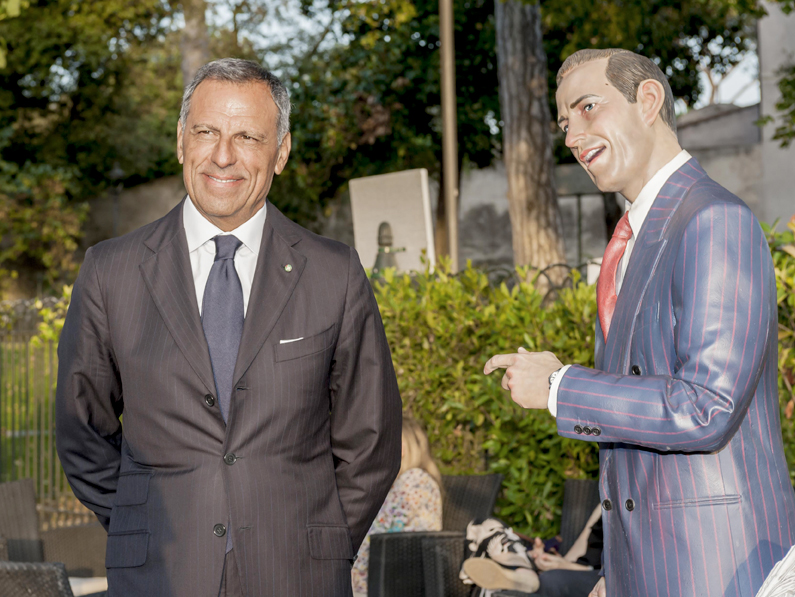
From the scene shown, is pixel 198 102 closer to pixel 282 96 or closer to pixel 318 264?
pixel 282 96

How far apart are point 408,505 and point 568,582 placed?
0.95 m

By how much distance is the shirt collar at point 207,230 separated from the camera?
2.64 meters

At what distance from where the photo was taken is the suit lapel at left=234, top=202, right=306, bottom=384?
96.7 inches

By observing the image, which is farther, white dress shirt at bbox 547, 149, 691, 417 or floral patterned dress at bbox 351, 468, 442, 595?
floral patterned dress at bbox 351, 468, 442, 595

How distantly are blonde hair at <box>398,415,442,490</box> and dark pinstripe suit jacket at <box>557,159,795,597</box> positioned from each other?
2.81 meters

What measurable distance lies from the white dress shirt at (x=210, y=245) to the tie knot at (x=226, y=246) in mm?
22

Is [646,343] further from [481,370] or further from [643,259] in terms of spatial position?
[481,370]

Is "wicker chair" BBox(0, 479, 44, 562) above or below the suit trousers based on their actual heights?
below

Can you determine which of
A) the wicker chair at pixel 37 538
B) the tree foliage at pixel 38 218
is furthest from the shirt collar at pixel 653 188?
the tree foliage at pixel 38 218

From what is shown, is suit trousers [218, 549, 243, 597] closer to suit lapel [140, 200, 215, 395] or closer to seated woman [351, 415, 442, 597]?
suit lapel [140, 200, 215, 395]

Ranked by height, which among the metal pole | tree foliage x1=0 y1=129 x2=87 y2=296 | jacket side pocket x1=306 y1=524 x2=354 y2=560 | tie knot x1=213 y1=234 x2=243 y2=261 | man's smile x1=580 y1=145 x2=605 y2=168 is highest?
tree foliage x1=0 y1=129 x2=87 y2=296

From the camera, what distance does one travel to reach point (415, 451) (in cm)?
503

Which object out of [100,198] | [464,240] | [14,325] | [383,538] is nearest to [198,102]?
[383,538]

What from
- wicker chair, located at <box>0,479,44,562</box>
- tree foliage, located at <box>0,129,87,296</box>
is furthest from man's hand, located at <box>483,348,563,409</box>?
tree foliage, located at <box>0,129,87,296</box>
